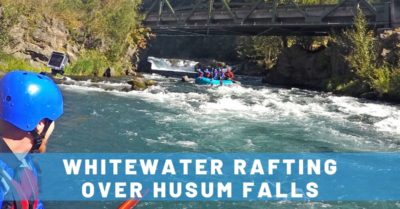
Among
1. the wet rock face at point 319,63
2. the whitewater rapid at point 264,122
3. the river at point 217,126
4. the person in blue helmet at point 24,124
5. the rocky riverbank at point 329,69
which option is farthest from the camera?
the wet rock face at point 319,63

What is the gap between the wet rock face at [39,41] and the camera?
3347cm

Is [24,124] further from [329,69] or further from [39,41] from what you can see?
[329,69]

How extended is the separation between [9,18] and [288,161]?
81.5 feet

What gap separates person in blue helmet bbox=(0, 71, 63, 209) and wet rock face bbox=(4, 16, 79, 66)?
31943 mm

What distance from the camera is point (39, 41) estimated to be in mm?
36344

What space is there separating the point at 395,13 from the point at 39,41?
92.0 feet

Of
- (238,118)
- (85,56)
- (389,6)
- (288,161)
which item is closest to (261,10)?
(389,6)

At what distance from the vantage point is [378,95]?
1179 inches

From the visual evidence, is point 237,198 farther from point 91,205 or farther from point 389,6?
point 389,6

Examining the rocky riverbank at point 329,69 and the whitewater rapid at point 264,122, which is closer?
the whitewater rapid at point 264,122

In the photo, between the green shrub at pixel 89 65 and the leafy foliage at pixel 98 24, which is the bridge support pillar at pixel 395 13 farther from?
the green shrub at pixel 89 65

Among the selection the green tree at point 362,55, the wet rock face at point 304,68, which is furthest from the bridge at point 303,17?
the green tree at point 362,55

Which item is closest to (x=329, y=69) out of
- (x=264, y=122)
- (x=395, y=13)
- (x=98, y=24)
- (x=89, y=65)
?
(x=395, y=13)

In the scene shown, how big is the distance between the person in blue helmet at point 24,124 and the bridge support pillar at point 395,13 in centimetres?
3518
